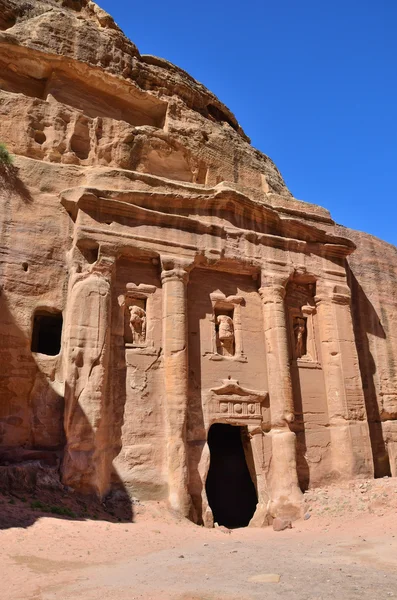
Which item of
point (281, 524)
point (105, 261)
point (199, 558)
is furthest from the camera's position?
point (105, 261)

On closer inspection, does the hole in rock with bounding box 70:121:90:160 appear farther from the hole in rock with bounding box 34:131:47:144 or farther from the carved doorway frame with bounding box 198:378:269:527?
the carved doorway frame with bounding box 198:378:269:527

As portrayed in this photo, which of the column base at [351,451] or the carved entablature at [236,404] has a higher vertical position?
the carved entablature at [236,404]

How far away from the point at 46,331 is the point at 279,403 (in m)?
6.10

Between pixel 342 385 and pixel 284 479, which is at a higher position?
pixel 342 385

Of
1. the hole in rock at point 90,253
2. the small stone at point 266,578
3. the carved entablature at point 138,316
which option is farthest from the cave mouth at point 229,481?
the small stone at point 266,578

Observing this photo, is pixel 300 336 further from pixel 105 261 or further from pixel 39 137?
pixel 39 137

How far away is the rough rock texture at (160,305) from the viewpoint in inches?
439

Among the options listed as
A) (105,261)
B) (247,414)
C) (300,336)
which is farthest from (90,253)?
(300,336)

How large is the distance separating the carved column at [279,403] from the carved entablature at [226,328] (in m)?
0.78

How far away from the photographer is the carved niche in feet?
48.2

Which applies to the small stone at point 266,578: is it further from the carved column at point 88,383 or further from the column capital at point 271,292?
the column capital at point 271,292

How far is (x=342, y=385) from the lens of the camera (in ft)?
46.7

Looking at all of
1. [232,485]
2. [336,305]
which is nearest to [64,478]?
[232,485]

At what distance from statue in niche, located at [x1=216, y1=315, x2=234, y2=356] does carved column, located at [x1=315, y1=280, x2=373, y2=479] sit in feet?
9.83
